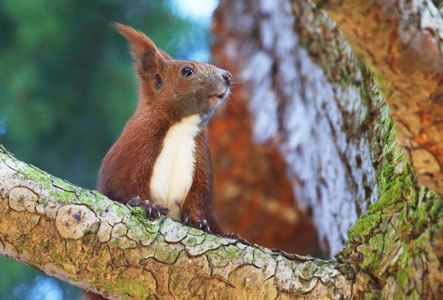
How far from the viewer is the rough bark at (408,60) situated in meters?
0.92

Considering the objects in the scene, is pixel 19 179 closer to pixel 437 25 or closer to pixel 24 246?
pixel 24 246

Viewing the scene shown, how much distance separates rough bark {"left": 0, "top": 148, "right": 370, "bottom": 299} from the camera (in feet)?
4.79

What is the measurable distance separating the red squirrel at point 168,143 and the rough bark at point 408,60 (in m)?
1.09

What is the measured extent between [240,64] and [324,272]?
245 centimetres

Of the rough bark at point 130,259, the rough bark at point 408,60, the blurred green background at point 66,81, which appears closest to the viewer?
the rough bark at point 408,60

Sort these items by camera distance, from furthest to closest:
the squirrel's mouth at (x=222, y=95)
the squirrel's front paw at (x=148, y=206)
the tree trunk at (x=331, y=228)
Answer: the squirrel's mouth at (x=222, y=95), the squirrel's front paw at (x=148, y=206), the tree trunk at (x=331, y=228)

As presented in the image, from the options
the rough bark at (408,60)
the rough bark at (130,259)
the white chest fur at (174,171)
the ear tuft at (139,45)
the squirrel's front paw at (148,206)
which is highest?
the ear tuft at (139,45)

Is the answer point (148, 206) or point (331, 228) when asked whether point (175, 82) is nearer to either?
point (148, 206)

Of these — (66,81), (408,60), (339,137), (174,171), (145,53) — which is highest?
(66,81)

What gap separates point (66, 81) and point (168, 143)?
5.03 ft

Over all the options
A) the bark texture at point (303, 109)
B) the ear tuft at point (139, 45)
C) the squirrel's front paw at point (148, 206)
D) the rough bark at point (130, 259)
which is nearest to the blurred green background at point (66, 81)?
the bark texture at point (303, 109)

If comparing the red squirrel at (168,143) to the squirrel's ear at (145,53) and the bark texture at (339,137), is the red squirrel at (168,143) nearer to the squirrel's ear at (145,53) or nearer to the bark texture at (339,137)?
the squirrel's ear at (145,53)

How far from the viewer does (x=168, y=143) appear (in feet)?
7.54

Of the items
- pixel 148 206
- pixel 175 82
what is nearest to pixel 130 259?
pixel 148 206
